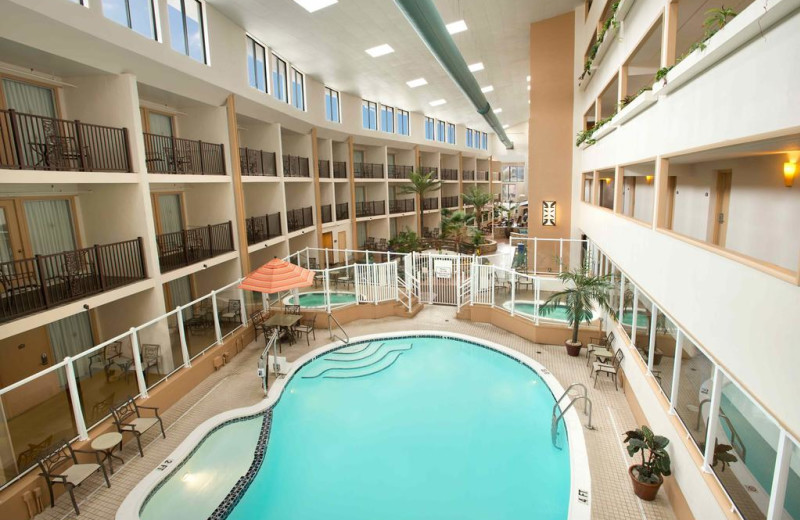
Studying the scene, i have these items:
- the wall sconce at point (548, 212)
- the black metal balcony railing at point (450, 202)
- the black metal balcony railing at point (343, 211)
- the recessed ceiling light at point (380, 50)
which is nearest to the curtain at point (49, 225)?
the recessed ceiling light at point (380, 50)

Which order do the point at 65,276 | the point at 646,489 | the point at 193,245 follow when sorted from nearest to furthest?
the point at 646,489
the point at 65,276
the point at 193,245

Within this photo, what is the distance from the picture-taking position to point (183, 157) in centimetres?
1134

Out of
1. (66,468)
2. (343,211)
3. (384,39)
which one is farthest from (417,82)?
(66,468)

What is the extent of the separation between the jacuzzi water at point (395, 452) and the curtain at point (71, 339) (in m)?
4.50

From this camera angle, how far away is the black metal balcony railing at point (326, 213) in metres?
20.1

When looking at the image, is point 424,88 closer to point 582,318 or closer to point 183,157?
point 183,157

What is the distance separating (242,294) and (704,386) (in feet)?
35.4

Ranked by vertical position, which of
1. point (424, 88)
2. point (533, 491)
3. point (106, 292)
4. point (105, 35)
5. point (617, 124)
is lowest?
point (533, 491)

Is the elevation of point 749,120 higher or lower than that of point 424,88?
lower

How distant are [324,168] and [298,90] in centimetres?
404

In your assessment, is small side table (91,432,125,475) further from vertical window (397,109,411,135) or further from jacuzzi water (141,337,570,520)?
vertical window (397,109,411,135)

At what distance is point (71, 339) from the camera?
980 cm

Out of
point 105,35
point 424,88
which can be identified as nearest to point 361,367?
point 105,35

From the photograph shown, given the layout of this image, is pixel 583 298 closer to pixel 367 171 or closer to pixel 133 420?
pixel 133 420
